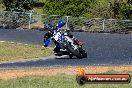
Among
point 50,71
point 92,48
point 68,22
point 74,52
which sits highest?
point 50,71

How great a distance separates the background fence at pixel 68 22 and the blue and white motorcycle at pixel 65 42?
13389 mm

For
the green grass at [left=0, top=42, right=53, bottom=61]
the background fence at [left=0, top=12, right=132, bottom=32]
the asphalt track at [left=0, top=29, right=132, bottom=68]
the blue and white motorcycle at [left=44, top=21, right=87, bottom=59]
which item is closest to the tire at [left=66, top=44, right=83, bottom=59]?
the blue and white motorcycle at [left=44, top=21, right=87, bottom=59]

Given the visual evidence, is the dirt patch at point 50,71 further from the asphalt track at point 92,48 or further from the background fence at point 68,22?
the background fence at point 68,22

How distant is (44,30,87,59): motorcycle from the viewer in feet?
76.2

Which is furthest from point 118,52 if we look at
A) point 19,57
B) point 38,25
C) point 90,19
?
point 38,25

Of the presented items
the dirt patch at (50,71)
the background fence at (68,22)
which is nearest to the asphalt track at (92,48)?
the dirt patch at (50,71)

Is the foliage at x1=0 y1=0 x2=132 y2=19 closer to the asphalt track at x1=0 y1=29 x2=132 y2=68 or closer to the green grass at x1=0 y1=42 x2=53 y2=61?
the asphalt track at x1=0 y1=29 x2=132 y2=68

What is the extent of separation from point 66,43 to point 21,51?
15.2 ft

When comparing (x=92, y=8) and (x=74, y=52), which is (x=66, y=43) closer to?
(x=74, y=52)

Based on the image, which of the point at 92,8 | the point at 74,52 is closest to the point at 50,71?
the point at 74,52

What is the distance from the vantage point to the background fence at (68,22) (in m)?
37.2

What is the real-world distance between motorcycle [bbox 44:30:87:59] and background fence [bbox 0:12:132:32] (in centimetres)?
1339

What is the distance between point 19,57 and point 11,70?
6017 millimetres

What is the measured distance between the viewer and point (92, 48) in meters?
28.6
